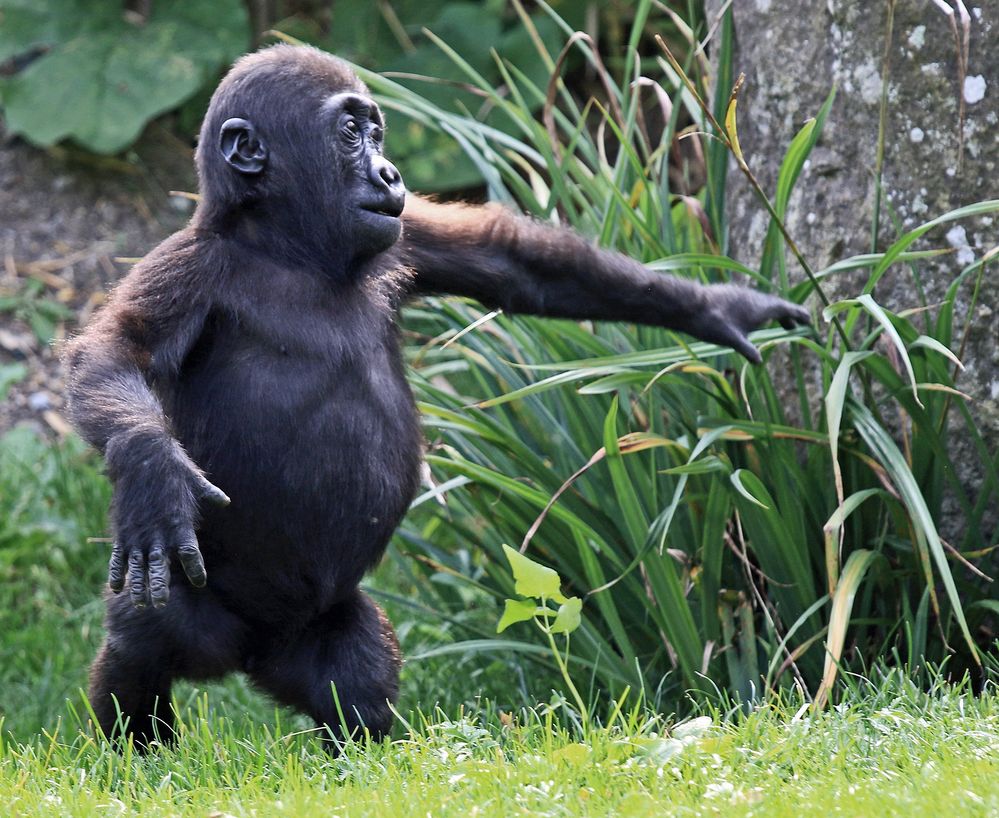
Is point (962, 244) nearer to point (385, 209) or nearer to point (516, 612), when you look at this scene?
point (385, 209)

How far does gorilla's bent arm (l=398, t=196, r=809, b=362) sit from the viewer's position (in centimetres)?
398

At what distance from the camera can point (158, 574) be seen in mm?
2861

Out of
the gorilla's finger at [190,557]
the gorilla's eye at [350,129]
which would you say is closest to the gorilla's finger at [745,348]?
the gorilla's eye at [350,129]

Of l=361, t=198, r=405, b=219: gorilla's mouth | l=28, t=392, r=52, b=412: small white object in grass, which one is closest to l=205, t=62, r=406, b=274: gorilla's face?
l=361, t=198, r=405, b=219: gorilla's mouth

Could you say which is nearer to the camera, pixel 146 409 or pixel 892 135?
pixel 146 409

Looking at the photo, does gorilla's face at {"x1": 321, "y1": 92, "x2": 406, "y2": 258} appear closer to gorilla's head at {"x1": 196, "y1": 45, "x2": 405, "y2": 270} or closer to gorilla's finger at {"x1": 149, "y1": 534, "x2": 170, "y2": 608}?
gorilla's head at {"x1": 196, "y1": 45, "x2": 405, "y2": 270}

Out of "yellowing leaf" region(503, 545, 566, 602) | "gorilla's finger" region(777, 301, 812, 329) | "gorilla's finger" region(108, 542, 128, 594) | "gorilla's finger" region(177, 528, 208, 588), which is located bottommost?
"yellowing leaf" region(503, 545, 566, 602)

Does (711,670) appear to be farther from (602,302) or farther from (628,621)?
(602,302)

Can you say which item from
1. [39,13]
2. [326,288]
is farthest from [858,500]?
[39,13]

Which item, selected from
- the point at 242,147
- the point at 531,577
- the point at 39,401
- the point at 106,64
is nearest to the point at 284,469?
the point at 531,577

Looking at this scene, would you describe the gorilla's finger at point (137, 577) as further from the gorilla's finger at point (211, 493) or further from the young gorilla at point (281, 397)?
the young gorilla at point (281, 397)

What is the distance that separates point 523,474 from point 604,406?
0.34 meters

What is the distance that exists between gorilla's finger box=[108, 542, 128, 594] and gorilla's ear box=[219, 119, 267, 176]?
3.76ft

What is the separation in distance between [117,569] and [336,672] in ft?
2.84
